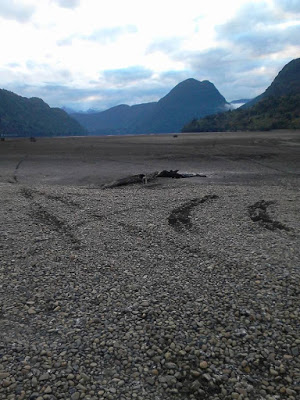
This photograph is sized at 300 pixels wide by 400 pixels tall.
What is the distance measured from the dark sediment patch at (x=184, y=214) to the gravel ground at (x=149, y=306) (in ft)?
0.26

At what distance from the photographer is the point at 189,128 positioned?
113000mm

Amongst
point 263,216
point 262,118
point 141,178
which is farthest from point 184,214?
point 262,118

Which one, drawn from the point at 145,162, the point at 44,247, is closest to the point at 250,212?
the point at 44,247

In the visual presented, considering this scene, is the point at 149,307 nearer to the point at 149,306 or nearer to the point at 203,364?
the point at 149,306

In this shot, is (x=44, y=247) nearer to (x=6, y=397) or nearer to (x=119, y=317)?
(x=119, y=317)

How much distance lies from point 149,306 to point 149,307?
4cm

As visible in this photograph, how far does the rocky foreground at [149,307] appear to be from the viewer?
4.59m

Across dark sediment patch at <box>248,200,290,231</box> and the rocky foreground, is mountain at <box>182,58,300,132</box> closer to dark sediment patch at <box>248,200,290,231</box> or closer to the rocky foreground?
dark sediment patch at <box>248,200,290,231</box>

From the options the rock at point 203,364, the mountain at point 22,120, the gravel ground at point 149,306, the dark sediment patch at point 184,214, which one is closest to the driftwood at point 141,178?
the dark sediment patch at point 184,214

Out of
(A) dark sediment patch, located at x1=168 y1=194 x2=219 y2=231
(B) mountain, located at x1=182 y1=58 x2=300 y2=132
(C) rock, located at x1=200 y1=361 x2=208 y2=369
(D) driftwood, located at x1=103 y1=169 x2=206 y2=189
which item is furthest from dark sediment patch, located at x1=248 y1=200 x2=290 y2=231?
(B) mountain, located at x1=182 y1=58 x2=300 y2=132

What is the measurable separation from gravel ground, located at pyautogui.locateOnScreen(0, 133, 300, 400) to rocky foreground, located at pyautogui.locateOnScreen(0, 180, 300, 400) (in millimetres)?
21

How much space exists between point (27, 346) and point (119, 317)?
166 cm

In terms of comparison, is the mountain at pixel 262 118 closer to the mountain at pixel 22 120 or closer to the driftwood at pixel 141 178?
the driftwood at pixel 141 178

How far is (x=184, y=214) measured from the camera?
12.8m
